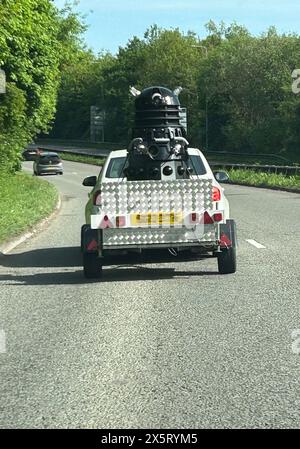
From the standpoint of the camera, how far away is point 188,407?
19.0 feet

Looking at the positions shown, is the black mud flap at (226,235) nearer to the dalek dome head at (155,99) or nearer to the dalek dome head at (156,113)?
the dalek dome head at (156,113)

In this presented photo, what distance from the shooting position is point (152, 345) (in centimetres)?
772

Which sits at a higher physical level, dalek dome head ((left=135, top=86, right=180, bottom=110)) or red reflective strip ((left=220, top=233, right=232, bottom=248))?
dalek dome head ((left=135, top=86, right=180, bottom=110))

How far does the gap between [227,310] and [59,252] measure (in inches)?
273

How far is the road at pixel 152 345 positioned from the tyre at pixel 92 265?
0.55 feet

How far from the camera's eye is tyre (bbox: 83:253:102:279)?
11.8 meters

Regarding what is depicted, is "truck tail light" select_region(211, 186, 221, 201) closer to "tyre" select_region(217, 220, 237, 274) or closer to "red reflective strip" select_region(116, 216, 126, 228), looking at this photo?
"tyre" select_region(217, 220, 237, 274)

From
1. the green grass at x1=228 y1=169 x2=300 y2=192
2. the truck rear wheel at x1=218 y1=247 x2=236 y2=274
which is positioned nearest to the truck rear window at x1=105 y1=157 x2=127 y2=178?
the truck rear wheel at x1=218 y1=247 x2=236 y2=274

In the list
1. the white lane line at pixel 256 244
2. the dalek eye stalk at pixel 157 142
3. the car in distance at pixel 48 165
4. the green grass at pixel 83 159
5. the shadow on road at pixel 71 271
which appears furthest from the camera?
the green grass at pixel 83 159

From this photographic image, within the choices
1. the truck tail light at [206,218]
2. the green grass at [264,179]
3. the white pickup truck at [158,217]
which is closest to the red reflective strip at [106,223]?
the white pickup truck at [158,217]

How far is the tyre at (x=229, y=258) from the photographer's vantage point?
1170 centimetres

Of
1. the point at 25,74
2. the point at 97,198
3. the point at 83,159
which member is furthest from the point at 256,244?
the point at 83,159

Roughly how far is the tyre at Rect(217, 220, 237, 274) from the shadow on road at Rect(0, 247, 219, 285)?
24cm

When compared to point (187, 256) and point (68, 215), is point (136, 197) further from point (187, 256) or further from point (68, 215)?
point (68, 215)
